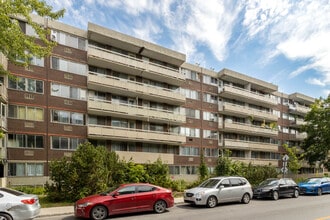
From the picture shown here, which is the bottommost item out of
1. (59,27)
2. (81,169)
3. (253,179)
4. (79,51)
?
(253,179)

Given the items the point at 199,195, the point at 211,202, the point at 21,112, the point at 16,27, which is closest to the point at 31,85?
the point at 21,112

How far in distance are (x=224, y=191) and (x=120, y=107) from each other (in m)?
14.7

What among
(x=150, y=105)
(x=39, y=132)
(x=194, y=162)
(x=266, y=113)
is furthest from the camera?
(x=266, y=113)

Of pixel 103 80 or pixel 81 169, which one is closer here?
pixel 81 169

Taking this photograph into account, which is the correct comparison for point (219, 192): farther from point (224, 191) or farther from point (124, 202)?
point (124, 202)

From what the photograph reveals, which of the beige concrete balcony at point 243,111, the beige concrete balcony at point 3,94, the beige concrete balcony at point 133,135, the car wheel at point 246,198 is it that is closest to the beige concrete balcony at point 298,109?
the beige concrete balcony at point 243,111

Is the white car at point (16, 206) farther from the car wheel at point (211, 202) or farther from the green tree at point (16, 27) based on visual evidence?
the car wheel at point (211, 202)

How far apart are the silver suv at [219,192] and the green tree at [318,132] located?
110 feet

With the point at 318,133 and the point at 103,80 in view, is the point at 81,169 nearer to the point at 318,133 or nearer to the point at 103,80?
the point at 103,80

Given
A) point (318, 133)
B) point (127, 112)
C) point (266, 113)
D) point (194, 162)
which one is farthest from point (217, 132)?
point (318, 133)

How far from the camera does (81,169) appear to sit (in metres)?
15.3

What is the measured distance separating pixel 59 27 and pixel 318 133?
138 ft

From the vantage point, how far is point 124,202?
37.3 ft

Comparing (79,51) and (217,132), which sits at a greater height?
(79,51)
